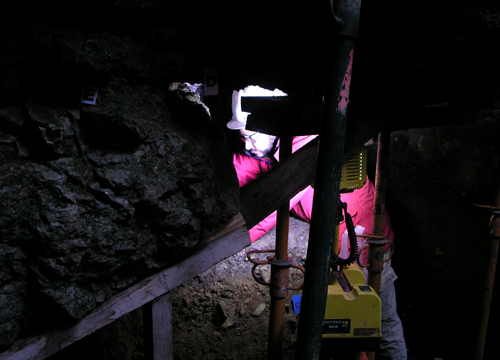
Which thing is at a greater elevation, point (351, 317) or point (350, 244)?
point (350, 244)

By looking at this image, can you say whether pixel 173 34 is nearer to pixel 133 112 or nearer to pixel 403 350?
pixel 133 112

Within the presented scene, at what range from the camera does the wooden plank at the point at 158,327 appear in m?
1.15

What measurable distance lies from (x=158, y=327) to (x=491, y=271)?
2213 mm

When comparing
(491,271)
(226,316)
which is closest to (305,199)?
(226,316)

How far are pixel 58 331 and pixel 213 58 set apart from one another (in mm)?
1076

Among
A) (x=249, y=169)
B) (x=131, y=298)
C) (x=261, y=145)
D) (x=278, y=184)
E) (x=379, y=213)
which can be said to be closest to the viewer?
(x=131, y=298)

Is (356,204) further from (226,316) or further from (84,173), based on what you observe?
(84,173)

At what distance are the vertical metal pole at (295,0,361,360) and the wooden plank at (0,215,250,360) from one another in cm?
34

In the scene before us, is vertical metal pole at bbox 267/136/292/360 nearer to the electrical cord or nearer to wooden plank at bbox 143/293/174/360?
the electrical cord

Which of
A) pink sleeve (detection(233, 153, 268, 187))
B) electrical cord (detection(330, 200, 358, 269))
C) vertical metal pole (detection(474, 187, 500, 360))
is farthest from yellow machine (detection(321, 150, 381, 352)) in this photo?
pink sleeve (detection(233, 153, 268, 187))

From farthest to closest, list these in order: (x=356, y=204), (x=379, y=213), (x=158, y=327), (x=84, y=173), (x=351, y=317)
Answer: (x=356, y=204), (x=379, y=213), (x=351, y=317), (x=158, y=327), (x=84, y=173)

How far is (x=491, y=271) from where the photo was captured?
2070 mm

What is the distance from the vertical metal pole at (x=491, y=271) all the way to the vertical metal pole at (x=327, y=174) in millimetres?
1640

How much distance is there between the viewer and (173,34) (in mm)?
1038
